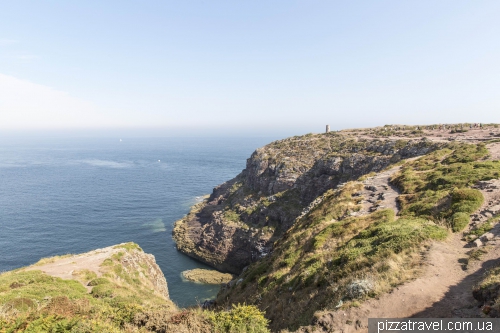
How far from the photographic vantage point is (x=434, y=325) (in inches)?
398

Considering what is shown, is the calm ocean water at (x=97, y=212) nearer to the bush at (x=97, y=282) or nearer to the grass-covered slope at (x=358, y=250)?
the bush at (x=97, y=282)

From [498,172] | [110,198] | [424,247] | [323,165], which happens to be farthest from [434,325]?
[110,198]

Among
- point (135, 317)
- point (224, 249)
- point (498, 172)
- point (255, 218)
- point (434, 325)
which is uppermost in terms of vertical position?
point (498, 172)

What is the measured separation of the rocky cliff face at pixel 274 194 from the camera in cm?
6838

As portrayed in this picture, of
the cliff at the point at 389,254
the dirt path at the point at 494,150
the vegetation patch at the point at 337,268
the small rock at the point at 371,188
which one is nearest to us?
the cliff at the point at 389,254

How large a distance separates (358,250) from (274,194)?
66.4 metres

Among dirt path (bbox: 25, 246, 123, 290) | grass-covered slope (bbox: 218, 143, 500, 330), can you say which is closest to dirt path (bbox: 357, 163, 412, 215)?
grass-covered slope (bbox: 218, 143, 500, 330)

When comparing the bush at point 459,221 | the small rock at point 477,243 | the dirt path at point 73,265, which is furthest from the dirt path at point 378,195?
the dirt path at point 73,265

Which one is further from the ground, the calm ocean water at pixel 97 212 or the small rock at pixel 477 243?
the small rock at pixel 477 243

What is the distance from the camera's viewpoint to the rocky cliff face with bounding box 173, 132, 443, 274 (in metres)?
68.4

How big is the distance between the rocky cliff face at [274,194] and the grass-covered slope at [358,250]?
34.1 meters

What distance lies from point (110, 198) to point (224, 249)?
73083mm

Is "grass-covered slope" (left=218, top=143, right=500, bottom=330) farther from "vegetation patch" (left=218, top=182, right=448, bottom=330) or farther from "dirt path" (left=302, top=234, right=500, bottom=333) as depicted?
"dirt path" (left=302, top=234, right=500, bottom=333)

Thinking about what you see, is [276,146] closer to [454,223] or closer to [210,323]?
[454,223]
